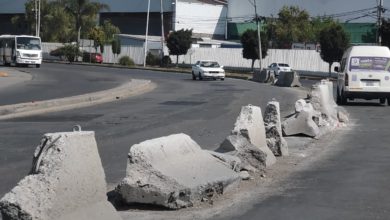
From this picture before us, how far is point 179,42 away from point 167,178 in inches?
2933

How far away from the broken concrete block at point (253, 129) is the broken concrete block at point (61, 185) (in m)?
4.80

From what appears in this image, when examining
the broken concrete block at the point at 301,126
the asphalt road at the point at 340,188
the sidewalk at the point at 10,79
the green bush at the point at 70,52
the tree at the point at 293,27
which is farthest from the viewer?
Result: the tree at the point at 293,27

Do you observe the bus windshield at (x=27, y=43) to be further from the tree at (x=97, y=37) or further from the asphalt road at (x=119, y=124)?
the asphalt road at (x=119, y=124)

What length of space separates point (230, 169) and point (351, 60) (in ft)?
57.9

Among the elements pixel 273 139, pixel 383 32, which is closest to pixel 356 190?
pixel 273 139

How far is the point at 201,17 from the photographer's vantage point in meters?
119

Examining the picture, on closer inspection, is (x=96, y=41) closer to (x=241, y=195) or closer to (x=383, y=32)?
(x=383, y=32)

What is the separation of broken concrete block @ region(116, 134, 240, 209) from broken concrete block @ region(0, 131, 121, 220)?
1.13 m

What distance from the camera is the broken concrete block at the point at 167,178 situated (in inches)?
316

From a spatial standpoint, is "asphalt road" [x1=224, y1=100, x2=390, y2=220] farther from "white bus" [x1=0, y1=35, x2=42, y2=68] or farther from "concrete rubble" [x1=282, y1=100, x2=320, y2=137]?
"white bus" [x1=0, y1=35, x2=42, y2=68]

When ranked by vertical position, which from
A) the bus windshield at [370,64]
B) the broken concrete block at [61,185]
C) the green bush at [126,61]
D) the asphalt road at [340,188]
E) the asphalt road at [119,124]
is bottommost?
the asphalt road at [340,188]

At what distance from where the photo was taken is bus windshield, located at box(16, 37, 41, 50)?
2459 inches

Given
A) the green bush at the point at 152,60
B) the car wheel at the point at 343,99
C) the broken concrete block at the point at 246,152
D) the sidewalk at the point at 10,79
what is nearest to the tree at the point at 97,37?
the green bush at the point at 152,60

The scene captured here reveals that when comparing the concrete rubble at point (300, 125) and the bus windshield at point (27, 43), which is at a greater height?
the bus windshield at point (27, 43)
